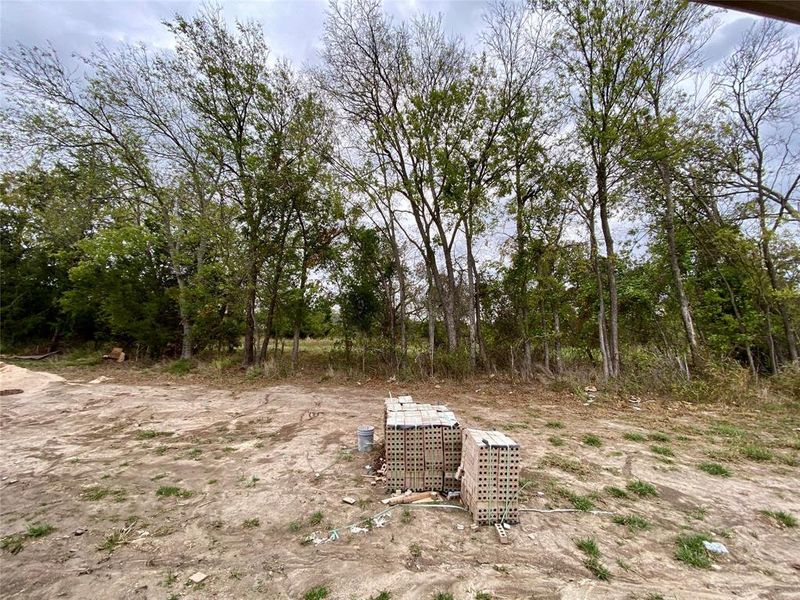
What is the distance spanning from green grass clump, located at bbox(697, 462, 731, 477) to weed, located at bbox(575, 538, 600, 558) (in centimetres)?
228

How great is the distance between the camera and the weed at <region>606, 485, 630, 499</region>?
3.18 meters

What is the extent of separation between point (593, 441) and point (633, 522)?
1.97 meters

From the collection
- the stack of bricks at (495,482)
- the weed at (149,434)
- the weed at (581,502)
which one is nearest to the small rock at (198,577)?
the stack of bricks at (495,482)

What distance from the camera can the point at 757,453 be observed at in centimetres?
409

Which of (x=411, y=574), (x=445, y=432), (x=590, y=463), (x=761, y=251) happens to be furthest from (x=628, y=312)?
(x=411, y=574)

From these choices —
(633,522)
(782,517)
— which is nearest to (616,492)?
(633,522)

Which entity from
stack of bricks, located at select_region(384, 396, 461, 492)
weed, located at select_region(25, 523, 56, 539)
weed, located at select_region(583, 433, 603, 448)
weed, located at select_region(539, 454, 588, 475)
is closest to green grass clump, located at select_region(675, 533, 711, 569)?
weed, located at select_region(539, 454, 588, 475)

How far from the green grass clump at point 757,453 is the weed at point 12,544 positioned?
732 centimetres

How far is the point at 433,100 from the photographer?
30.9ft

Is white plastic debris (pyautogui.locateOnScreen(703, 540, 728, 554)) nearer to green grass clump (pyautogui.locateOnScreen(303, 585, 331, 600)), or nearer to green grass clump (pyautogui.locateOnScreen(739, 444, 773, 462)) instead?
green grass clump (pyautogui.locateOnScreen(739, 444, 773, 462))

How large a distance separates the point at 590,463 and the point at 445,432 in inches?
77.5

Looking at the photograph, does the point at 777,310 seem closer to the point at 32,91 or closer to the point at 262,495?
the point at 262,495

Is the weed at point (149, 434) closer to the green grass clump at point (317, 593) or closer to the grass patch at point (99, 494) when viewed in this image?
the grass patch at point (99, 494)

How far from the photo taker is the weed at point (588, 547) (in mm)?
2404
